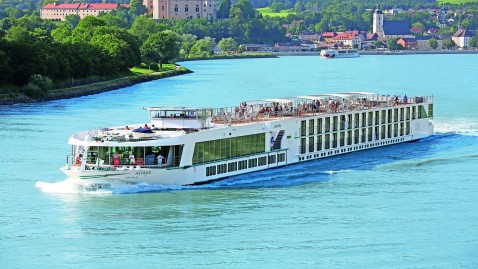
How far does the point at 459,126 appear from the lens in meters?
50.6

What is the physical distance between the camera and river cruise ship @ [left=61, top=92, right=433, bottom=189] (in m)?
31.3

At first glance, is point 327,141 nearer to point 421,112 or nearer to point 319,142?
point 319,142

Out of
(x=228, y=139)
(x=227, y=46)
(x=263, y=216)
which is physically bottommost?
(x=227, y=46)

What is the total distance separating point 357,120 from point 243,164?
27.9ft

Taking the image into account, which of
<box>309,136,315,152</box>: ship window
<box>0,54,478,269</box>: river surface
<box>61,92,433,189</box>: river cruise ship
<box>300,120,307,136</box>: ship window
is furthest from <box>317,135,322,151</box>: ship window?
<box>300,120,307,136</box>: ship window

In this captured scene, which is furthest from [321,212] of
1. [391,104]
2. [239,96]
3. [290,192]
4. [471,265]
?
[239,96]

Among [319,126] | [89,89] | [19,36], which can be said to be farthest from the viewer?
[19,36]

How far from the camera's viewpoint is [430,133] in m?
46.8

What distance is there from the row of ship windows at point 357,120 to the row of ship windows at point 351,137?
0.69 ft

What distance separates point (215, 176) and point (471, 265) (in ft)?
34.8

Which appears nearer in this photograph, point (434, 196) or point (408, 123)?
point (434, 196)

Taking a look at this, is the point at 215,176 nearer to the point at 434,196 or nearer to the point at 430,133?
the point at 434,196

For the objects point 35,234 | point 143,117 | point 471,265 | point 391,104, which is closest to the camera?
point 471,265

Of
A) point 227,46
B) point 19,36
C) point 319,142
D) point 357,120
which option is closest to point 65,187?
point 319,142
